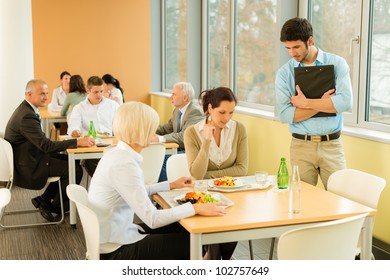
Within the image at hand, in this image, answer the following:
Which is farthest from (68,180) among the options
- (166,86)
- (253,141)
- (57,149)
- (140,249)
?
(166,86)

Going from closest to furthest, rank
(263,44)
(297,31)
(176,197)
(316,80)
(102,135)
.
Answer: (176,197)
(297,31)
(316,80)
(102,135)
(263,44)

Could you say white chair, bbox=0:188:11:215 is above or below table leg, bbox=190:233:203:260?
above

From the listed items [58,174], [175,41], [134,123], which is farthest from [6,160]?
[175,41]

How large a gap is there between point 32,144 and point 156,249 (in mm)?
2283

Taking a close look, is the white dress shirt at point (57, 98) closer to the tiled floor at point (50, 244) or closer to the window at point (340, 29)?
the tiled floor at point (50, 244)

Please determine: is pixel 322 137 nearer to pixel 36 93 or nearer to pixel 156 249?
pixel 156 249

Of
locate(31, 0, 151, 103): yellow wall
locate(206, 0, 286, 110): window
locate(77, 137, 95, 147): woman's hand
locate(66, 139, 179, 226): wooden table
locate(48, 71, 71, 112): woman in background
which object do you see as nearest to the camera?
locate(66, 139, 179, 226): wooden table

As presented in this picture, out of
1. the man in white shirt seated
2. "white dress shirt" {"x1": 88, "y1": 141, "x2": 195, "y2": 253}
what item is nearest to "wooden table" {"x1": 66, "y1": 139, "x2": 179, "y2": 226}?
the man in white shirt seated

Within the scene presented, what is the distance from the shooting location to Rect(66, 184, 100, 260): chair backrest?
2.24 metres

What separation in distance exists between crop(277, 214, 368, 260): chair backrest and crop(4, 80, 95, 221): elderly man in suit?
273 cm

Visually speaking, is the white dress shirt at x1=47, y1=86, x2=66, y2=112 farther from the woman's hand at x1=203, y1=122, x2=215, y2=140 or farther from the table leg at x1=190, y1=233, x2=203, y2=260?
the table leg at x1=190, y1=233, x2=203, y2=260

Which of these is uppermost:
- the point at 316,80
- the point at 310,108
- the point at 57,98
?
the point at 316,80

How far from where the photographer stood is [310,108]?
325 centimetres

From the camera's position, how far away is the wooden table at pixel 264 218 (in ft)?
7.27
